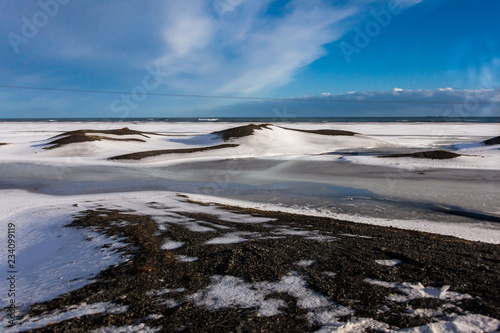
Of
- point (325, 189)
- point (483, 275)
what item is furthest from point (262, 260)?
point (325, 189)

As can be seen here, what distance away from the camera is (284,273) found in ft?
14.3

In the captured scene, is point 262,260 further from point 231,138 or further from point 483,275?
point 231,138

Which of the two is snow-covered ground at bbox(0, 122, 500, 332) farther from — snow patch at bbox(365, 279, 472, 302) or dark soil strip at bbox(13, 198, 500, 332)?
dark soil strip at bbox(13, 198, 500, 332)

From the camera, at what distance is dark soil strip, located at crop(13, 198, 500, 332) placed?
3342 mm

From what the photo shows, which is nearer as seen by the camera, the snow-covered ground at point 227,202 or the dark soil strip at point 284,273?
the dark soil strip at point 284,273

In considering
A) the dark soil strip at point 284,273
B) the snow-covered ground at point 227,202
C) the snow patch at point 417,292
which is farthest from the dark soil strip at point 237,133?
the snow patch at point 417,292

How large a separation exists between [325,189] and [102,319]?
9738 millimetres

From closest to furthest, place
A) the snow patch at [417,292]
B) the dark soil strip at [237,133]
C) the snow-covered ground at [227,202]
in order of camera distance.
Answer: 1. the snow patch at [417,292]
2. the snow-covered ground at [227,202]
3. the dark soil strip at [237,133]

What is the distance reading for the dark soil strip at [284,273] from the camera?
11.0 feet

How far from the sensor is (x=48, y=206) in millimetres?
9250

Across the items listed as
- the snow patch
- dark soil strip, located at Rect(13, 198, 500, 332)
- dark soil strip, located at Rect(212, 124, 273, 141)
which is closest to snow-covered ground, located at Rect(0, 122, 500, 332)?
the snow patch

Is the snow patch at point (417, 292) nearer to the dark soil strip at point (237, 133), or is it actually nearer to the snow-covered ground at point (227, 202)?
the snow-covered ground at point (227, 202)

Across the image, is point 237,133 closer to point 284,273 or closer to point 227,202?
point 227,202

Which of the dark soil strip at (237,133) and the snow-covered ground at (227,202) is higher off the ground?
the dark soil strip at (237,133)
